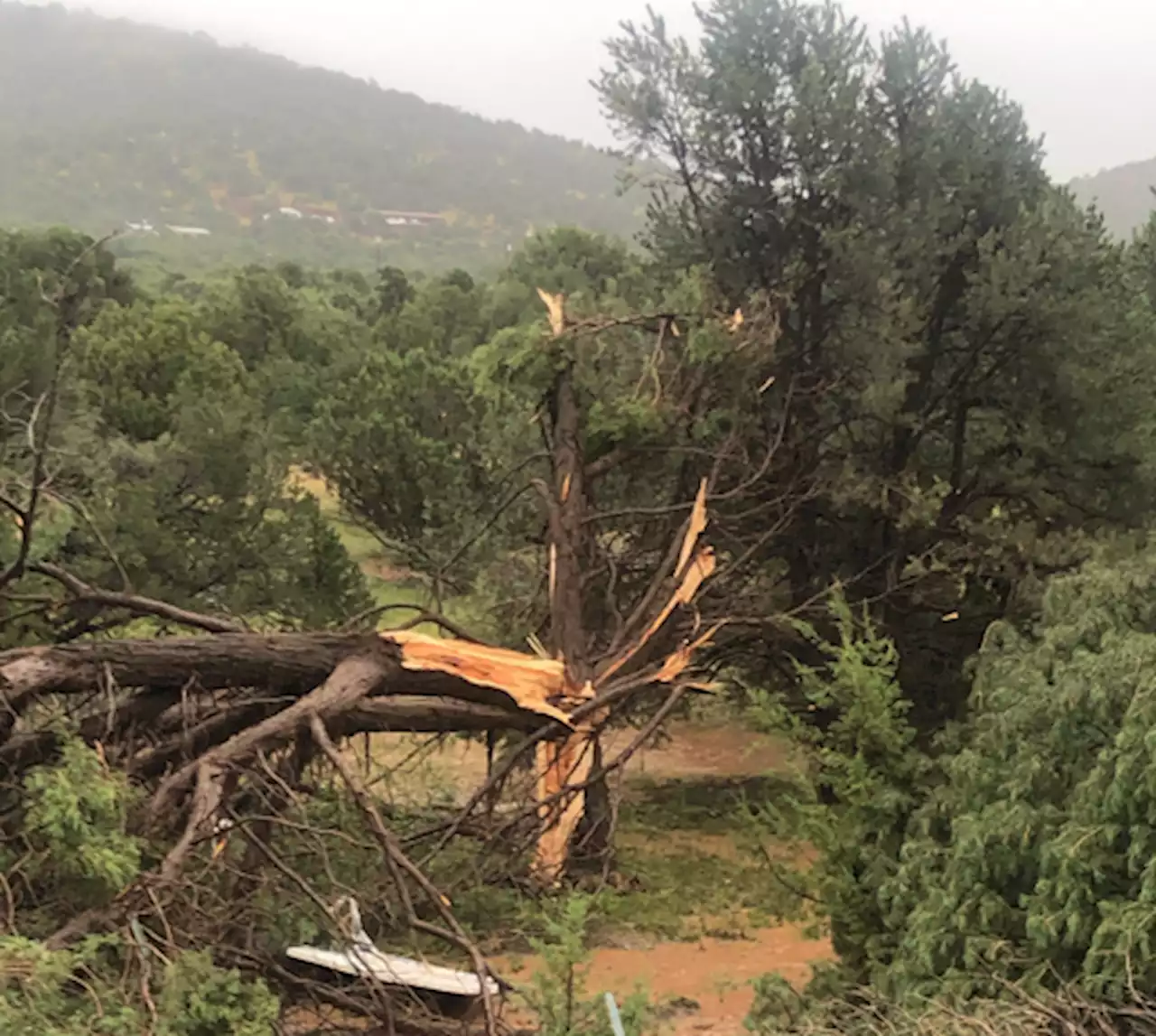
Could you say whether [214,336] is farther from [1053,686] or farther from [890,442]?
[1053,686]

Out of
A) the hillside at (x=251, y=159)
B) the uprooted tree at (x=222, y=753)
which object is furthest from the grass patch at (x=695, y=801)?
the hillside at (x=251, y=159)

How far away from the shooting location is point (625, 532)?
34.9ft

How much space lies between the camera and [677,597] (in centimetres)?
842

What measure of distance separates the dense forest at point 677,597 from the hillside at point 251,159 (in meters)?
55.9

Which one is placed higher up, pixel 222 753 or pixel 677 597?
pixel 677 597

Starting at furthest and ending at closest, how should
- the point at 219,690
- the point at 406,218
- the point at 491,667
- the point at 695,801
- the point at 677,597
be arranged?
the point at 406,218 → the point at 695,801 → the point at 677,597 → the point at 491,667 → the point at 219,690

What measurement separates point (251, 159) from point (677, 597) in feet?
366

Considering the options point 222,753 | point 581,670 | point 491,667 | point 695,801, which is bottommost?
point 695,801

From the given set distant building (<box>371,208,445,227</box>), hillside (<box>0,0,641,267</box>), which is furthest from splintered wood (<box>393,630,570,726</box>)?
distant building (<box>371,208,445,227</box>)

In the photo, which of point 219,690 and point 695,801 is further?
point 695,801

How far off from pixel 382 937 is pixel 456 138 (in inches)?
5495

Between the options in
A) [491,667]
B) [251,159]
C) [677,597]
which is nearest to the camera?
[491,667]

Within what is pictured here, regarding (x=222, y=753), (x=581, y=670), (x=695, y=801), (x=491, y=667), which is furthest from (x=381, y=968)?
(x=695, y=801)

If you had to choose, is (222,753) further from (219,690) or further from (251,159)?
(251,159)
